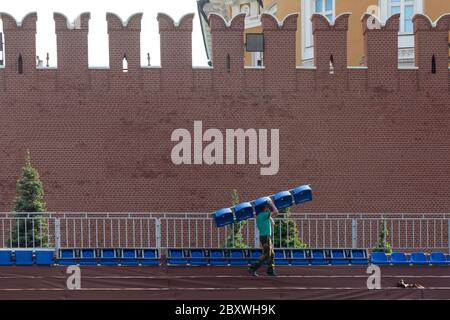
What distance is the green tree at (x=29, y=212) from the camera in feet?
68.7

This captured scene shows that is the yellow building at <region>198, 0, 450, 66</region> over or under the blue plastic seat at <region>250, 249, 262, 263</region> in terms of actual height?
over

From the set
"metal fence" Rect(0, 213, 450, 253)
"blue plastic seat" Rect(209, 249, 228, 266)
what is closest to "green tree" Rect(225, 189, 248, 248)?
"metal fence" Rect(0, 213, 450, 253)

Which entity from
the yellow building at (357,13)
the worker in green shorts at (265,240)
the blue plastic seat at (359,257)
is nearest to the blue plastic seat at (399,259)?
the blue plastic seat at (359,257)

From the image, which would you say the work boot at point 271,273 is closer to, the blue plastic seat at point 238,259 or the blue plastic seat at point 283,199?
the blue plastic seat at point 238,259

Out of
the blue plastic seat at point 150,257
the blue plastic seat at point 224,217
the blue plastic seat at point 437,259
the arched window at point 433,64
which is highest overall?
the arched window at point 433,64

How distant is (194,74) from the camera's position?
982 inches

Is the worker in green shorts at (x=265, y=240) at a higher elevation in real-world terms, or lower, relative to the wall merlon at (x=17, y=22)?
lower

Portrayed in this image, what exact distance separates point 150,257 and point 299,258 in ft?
9.01

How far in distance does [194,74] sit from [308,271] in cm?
820

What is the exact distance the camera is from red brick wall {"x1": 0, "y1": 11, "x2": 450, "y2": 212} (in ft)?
80.6

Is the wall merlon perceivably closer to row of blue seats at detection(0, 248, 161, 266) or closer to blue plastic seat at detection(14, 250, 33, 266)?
row of blue seats at detection(0, 248, 161, 266)

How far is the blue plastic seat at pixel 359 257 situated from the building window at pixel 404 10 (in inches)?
430

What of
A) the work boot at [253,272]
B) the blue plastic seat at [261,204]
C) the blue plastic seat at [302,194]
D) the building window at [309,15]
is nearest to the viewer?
the work boot at [253,272]

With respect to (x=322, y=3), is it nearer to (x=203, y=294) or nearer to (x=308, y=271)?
(x=308, y=271)
